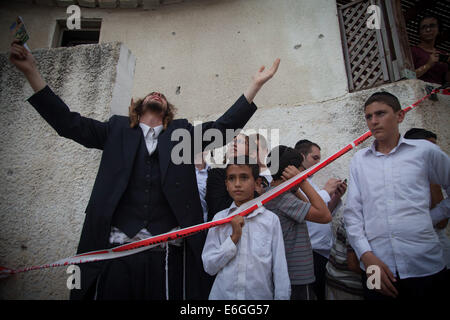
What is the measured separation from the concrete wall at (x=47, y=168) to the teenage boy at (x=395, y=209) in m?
2.47

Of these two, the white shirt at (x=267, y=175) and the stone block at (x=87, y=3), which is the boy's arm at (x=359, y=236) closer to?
the white shirt at (x=267, y=175)

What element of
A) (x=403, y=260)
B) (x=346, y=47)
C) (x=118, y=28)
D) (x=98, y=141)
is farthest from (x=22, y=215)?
(x=346, y=47)

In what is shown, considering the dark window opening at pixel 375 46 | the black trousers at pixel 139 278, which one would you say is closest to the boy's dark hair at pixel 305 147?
the dark window opening at pixel 375 46

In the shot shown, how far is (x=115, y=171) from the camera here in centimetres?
190

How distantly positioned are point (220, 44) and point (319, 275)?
3929 mm

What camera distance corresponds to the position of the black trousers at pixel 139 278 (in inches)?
65.8

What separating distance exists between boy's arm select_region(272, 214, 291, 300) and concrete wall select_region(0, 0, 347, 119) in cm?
264

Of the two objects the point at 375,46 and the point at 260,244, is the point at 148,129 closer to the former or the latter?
the point at 260,244

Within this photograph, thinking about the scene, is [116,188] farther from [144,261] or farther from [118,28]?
[118,28]

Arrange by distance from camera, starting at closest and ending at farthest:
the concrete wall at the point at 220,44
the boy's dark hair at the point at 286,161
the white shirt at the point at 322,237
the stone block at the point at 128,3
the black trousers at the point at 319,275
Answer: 1. the boy's dark hair at the point at 286,161
2. the black trousers at the point at 319,275
3. the white shirt at the point at 322,237
4. the concrete wall at the point at 220,44
5. the stone block at the point at 128,3

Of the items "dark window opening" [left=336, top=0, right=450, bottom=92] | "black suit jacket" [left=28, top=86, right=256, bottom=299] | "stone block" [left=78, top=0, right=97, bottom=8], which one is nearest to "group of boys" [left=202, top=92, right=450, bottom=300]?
"black suit jacket" [left=28, top=86, right=256, bottom=299]

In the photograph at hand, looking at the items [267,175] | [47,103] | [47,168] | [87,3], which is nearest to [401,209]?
[267,175]

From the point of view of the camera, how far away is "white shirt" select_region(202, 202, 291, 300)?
1.76 m

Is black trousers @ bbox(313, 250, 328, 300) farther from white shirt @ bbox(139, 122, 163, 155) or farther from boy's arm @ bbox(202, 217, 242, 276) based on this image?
white shirt @ bbox(139, 122, 163, 155)
